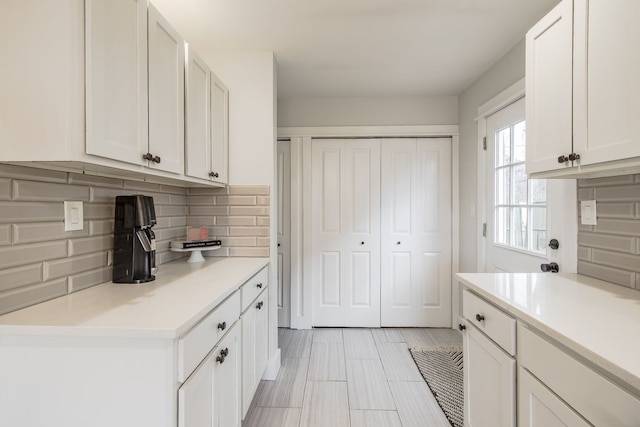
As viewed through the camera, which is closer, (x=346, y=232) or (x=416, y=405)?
(x=416, y=405)

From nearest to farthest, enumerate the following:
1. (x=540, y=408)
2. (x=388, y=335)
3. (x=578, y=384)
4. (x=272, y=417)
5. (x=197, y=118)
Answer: (x=578, y=384) < (x=540, y=408) < (x=197, y=118) < (x=272, y=417) < (x=388, y=335)

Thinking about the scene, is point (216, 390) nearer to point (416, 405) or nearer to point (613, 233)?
point (416, 405)

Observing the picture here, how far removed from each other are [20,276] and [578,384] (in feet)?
5.61

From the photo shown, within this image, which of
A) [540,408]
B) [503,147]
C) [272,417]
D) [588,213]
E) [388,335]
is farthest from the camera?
[388,335]

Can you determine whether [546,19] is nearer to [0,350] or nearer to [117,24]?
[117,24]

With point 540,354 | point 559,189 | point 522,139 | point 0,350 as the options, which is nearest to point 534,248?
point 559,189

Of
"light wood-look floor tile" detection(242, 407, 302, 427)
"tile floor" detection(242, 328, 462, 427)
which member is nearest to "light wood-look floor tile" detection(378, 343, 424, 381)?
"tile floor" detection(242, 328, 462, 427)

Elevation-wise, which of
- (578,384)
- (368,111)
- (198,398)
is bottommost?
(198,398)

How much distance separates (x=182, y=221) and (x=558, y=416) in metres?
2.22

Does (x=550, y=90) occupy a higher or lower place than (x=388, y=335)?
higher

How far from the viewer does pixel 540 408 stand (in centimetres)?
100

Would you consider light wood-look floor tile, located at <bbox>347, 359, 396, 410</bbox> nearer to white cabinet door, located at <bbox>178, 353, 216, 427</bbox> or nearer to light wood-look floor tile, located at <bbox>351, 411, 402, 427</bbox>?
light wood-look floor tile, located at <bbox>351, 411, 402, 427</bbox>

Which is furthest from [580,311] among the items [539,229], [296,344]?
[296,344]

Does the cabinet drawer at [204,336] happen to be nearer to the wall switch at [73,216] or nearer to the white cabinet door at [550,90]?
the wall switch at [73,216]
